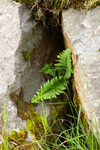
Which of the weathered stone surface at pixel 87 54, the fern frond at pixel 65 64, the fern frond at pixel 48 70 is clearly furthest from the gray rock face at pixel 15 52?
the weathered stone surface at pixel 87 54

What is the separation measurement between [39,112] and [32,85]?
1.68 feet

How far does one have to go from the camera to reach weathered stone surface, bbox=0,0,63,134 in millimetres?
3000

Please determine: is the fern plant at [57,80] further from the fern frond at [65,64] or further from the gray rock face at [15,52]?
the gray rock face at [15,52]

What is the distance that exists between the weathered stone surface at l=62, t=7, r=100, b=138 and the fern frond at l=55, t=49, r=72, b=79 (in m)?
0.11

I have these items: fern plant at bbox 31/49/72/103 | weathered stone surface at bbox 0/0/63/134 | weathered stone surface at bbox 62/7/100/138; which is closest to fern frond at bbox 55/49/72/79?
fern plant at bbox 31/49/72/103

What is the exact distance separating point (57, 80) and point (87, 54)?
0.69 meters

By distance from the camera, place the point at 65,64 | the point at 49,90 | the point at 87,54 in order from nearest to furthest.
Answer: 1. the point at 87,54
2. the point at 49,90
3. the point at 65,64

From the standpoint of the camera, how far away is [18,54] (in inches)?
123

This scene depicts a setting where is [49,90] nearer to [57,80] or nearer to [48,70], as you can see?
[57,80]

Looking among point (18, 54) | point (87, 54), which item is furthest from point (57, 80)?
point (18, 54)

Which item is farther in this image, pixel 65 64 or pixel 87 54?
pixel 65 64

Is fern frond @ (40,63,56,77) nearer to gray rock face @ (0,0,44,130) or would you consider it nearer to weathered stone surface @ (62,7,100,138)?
gray rock face @ (0,0,44,130)

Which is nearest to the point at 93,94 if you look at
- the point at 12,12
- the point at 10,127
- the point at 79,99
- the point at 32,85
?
the point at 79,99

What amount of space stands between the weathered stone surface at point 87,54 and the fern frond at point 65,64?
11 cm
